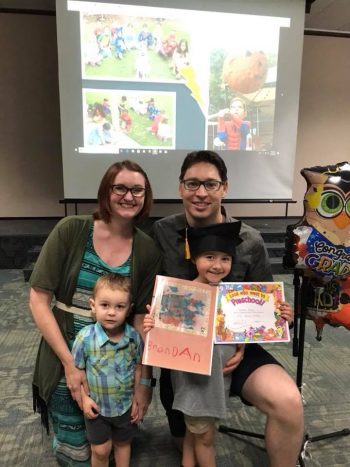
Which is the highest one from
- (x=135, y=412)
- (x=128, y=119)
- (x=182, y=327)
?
(x=128, y=119)

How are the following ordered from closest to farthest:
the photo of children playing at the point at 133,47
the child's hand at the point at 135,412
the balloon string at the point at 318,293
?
the child's hand at the point at 135,412 < the balloon string at the point at 318,293 < the photo of children playing at the point at 133,47

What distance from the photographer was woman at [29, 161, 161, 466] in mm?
1342

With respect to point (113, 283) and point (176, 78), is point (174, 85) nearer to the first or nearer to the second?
point (176, 78)

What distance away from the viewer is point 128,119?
3.73 m

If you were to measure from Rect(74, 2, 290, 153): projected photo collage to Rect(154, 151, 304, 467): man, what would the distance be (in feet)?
8.09

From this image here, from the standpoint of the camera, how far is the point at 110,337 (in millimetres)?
1295

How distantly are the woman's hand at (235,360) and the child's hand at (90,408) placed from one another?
Answer: 17.6 inches

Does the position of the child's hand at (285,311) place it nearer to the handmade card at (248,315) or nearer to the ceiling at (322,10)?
the handmade card at (248,315)

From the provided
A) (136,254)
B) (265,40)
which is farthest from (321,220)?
(265,40)

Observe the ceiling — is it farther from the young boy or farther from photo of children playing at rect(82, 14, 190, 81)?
the young boy

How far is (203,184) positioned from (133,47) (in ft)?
9.10

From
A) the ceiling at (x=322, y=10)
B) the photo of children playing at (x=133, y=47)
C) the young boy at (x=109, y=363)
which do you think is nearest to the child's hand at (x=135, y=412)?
the young boy at (x=109, y=363)

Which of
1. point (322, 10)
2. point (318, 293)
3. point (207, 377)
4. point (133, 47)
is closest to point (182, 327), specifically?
point (207, 377)

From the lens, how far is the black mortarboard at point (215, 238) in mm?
1257
